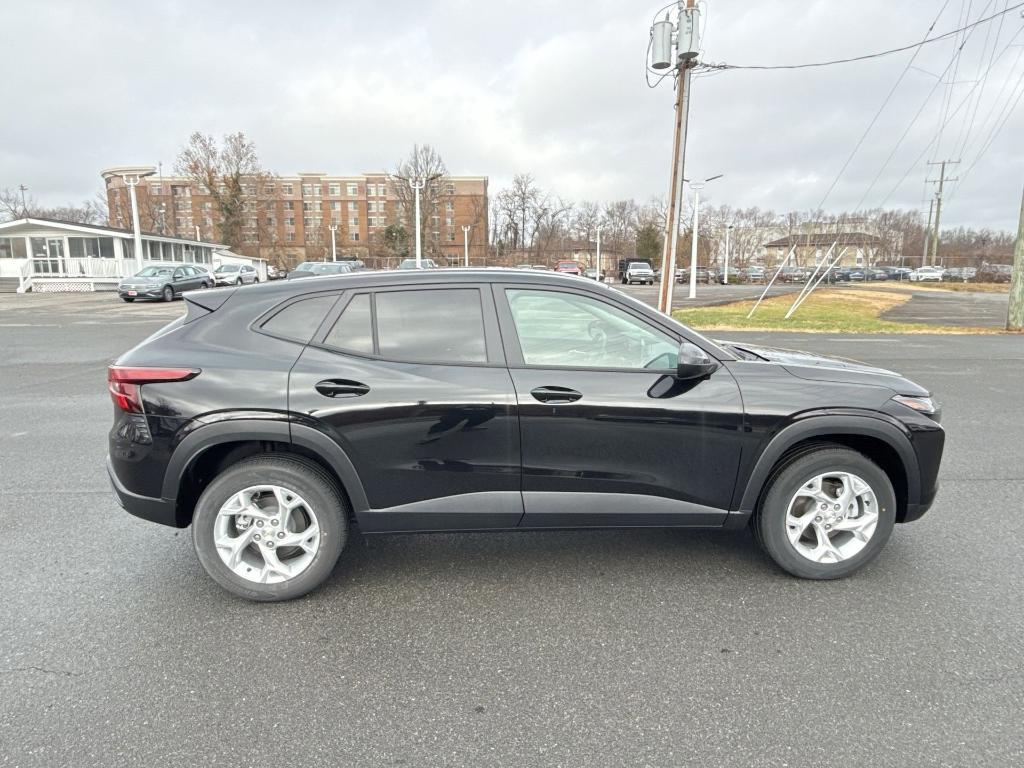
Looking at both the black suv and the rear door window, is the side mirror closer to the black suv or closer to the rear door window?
the black suv

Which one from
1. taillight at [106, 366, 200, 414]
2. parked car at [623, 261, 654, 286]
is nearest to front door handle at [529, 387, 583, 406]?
taillight at [106, 366, 200, 414]

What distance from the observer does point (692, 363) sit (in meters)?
3.00

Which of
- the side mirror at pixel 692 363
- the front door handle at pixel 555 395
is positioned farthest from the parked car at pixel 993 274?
the front door handle at pixel 555 395

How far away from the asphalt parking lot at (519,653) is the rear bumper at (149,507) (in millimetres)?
426

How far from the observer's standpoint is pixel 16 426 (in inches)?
256

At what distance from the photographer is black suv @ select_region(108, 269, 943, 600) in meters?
3.00

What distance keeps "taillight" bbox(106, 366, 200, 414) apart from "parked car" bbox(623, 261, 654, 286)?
151 feet

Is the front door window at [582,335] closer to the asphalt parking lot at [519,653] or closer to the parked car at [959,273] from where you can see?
the asphalt parking lot at [519,653]

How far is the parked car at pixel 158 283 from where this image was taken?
2631cm

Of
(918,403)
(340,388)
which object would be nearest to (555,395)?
(340,388)

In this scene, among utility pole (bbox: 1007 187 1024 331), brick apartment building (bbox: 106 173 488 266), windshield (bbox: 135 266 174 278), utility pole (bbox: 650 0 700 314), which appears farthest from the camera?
brick apartment building (bbox: 106 173 488 266)

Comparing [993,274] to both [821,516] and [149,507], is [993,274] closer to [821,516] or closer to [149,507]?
[821,516]

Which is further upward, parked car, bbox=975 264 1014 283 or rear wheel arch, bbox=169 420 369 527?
parked car, bbox=975 264 1014 283

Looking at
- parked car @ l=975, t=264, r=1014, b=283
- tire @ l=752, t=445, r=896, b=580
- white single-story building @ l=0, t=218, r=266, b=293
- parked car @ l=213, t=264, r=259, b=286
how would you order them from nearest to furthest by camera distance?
tire @ l=752, t=445, r=896, b=580 → white single-story building @ l=0, t=218, r=266, b=293 → parked car @ l=213, t=264, r=259, b=286 → parked car @ l=975, t=264, r=1014, b=283
